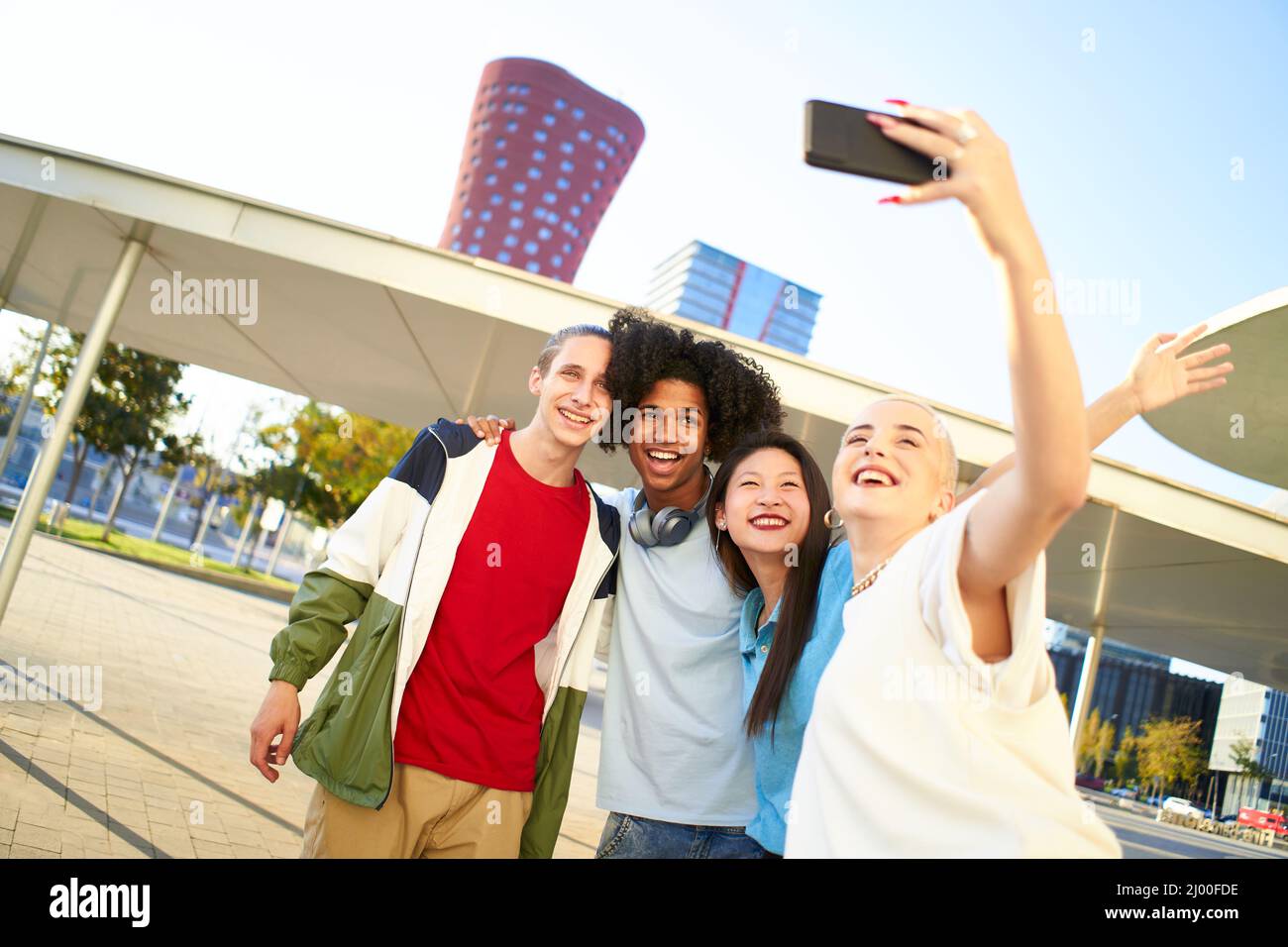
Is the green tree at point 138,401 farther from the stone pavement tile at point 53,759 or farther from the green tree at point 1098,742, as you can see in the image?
the green tree at point 1098,742

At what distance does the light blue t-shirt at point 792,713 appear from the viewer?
2090 mm

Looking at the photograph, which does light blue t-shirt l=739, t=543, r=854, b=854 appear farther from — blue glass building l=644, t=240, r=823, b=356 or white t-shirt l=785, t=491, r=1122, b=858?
blue glass building l=644, t=240, r=823, b=356

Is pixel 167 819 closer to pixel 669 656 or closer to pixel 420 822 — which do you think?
pixel 420 822

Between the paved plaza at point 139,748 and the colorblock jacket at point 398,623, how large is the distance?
8.92 feet

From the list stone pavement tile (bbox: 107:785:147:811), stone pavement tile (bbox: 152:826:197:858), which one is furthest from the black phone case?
stone pavement tile (bbox: 107:785:147:811)

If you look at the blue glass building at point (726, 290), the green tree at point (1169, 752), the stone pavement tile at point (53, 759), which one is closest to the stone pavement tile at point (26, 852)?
the stone pavement tile at point (53, 759)

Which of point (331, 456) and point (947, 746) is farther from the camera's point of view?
point (331, 456)

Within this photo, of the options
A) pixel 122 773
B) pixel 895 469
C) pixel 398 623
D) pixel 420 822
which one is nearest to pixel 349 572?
pixel 398 623

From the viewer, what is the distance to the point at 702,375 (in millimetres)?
3271

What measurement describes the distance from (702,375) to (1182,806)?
1342 centimetres

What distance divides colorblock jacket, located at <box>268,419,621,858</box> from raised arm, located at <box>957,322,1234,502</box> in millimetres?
1415

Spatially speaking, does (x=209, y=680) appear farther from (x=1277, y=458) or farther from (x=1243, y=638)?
(x=1243, y=638)

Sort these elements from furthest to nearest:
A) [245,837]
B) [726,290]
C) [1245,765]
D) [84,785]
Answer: [726,290]
[1245,765]
[84,785]
[245,837]
